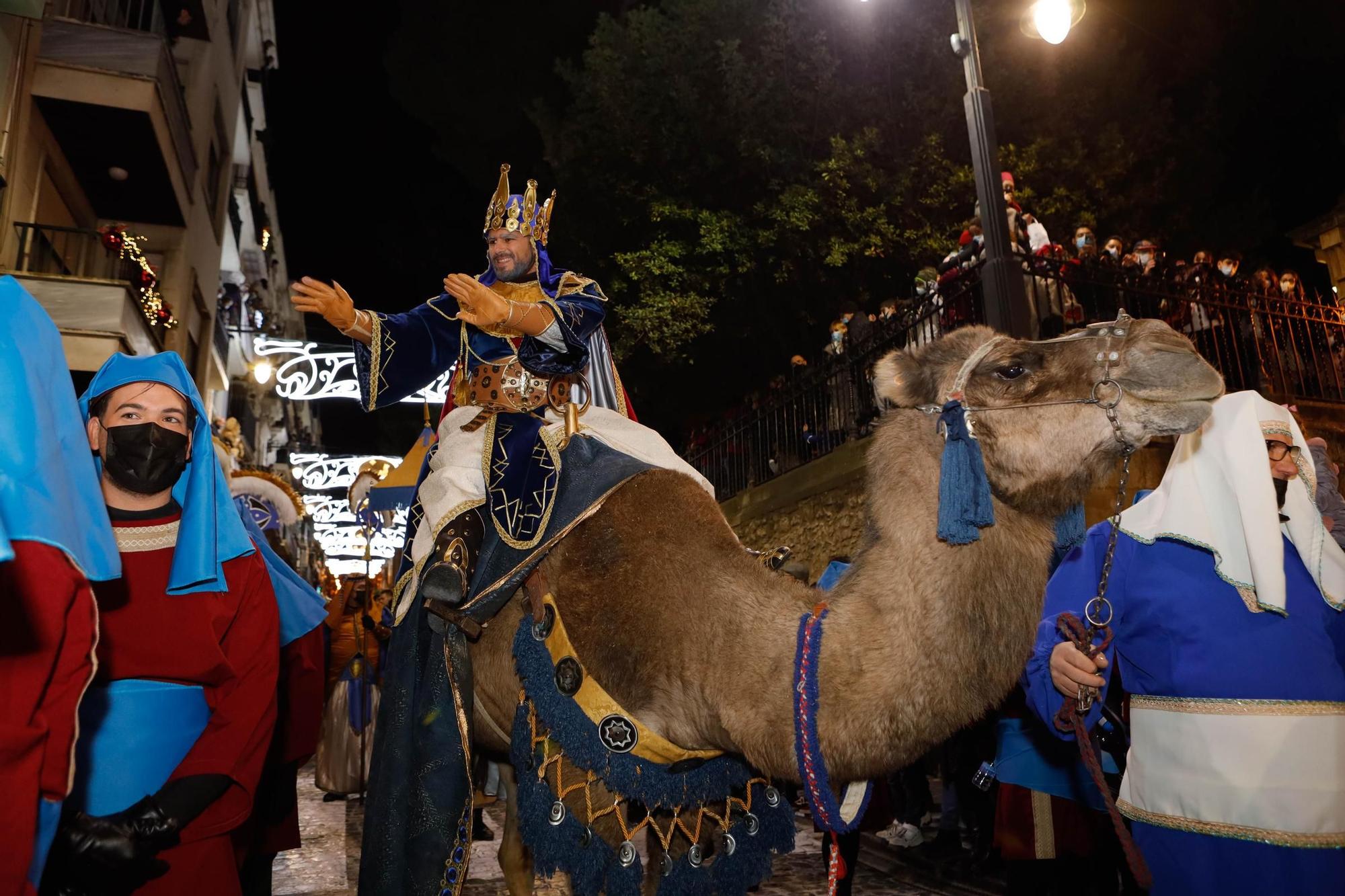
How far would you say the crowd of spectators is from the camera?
1009cm

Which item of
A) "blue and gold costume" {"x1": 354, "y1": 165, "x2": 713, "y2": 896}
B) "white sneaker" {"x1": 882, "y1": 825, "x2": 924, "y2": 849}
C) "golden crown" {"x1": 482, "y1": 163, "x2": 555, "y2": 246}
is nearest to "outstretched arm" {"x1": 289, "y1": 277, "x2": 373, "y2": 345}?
"blue and gold costume" {"x1": 354, "y1": 165, "x2": 713, "y2": 896}

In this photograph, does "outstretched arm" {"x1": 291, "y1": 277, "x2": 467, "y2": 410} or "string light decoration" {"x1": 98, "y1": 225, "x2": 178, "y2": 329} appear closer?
"outstretched arm" {"x1": 291, "y1": 277, "x2": 467, "y2": 410}

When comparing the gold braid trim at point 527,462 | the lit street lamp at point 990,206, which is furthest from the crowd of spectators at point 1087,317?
the gold braid trim at point 527,462

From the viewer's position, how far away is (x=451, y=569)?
3.48 m

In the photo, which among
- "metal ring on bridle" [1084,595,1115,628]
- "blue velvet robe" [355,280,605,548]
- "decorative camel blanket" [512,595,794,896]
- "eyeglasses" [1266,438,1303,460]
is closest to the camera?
"metal ring on bridle" [1084,595,1115,628]

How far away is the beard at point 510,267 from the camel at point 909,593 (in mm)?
1881

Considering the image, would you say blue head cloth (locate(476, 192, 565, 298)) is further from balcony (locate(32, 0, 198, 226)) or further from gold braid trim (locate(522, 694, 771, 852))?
balcony (locate(32, 0, 198, 226))

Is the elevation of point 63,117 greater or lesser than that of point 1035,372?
greater

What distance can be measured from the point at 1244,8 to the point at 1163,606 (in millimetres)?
22617

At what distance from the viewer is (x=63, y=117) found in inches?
518

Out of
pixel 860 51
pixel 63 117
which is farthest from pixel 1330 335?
pixel 63 117

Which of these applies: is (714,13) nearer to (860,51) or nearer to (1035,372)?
(860,51)

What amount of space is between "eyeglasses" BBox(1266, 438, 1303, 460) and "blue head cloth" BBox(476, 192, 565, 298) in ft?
10.4

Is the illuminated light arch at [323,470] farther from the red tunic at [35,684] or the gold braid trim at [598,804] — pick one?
the red tunic at [35,684]
